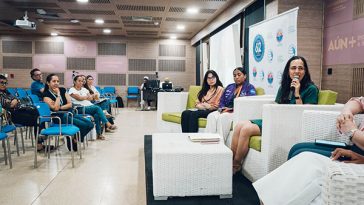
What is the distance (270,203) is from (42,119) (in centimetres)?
341

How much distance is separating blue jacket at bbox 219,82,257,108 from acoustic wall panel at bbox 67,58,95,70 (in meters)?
10.0

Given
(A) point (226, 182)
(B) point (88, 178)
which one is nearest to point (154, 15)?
(B) point (88, 178)

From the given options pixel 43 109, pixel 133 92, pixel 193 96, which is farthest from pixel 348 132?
pixel 133 92

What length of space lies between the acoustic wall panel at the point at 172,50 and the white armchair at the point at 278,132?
11146 millimetres

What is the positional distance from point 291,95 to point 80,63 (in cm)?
1168

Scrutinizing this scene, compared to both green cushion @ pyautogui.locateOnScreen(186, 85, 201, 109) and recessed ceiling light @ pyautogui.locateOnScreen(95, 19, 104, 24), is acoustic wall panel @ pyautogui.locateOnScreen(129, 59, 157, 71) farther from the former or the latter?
green cushion @ pyautogui.locateOnScreen(186, 85, 201, 109)

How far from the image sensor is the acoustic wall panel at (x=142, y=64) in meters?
13.7

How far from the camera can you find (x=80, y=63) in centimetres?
1347

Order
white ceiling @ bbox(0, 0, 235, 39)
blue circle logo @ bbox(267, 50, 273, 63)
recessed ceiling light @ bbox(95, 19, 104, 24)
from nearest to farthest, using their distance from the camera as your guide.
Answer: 1. blue circle logo @ bbox(267, 50, 273, 63)
2. white ceiling @ bbox(0, 0, 235, 39)
3. recessed ceiling light @ bbox(95, 19, 104, 24)

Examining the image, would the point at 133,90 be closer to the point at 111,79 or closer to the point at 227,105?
the point at 111,79

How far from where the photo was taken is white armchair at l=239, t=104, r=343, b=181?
287 cm

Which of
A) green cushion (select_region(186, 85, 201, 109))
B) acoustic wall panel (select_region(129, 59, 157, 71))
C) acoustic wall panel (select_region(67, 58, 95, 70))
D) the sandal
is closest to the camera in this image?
green cushion (select_region(186, 85, 201, 109))

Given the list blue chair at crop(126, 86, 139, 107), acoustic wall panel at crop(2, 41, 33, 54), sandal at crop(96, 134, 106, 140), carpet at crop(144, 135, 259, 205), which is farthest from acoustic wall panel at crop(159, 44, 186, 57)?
carpet at crop(144, 135, 259, 205)

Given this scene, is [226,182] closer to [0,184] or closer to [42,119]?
[0,184]
